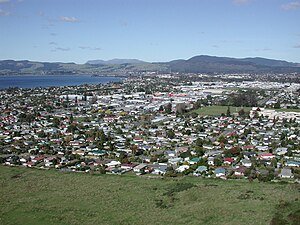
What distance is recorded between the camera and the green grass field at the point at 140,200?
28.9 ft

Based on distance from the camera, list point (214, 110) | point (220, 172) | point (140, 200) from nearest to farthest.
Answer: point (140, 200)
point (220, 172)
point (214, 110)

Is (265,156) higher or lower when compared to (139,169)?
higher

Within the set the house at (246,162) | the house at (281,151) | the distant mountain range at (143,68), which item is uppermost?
the distant mountain range at (143,68)

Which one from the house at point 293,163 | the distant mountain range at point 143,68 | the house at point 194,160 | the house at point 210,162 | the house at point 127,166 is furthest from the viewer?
the distant mountain range at point 143,68

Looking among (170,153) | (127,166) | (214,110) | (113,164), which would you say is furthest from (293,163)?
(214,110)

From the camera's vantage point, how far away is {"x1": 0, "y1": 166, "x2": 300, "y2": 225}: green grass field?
882 cm

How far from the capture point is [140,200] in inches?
404

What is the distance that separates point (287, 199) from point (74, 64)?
141 meters

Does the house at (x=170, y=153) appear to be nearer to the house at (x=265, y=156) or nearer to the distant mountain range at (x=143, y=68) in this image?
the house at (x=265, y=156)

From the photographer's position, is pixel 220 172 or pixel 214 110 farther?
pixel 214 110

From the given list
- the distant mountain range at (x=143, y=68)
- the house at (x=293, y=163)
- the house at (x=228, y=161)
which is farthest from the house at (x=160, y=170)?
the distant mountain range at (x=143, y=68)

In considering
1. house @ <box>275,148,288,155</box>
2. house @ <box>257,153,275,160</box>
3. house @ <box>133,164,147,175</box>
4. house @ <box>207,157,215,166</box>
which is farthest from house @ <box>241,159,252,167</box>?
house @ <box>133,164,147,175</box>

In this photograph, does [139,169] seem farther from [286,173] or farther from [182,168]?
[286,173]

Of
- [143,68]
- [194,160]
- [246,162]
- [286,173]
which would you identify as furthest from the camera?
[143,68]
